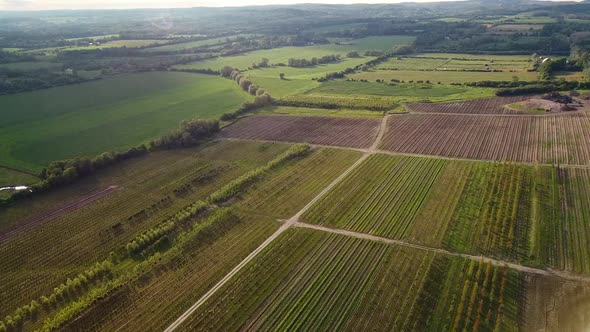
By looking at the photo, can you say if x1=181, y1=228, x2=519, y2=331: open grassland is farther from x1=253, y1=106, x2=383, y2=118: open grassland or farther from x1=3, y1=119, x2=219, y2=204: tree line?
x1=253, y1=106, x2=383, y2=118: open grassland

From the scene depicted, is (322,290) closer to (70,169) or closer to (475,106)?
(70,169)

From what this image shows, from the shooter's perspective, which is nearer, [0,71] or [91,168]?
[91,168]

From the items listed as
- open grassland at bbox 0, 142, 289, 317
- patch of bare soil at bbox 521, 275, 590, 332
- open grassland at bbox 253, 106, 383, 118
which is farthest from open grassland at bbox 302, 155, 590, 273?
open grassland at bbox 253, 106, 383, 118

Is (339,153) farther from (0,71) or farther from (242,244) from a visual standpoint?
(0,71)

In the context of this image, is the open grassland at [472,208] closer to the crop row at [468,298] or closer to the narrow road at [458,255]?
the narrow road at [458,255]

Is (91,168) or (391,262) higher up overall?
(391,262)

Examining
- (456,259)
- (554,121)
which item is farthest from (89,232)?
(554,121)

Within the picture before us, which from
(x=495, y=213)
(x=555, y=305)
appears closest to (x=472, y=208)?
(x=495, y=213)
